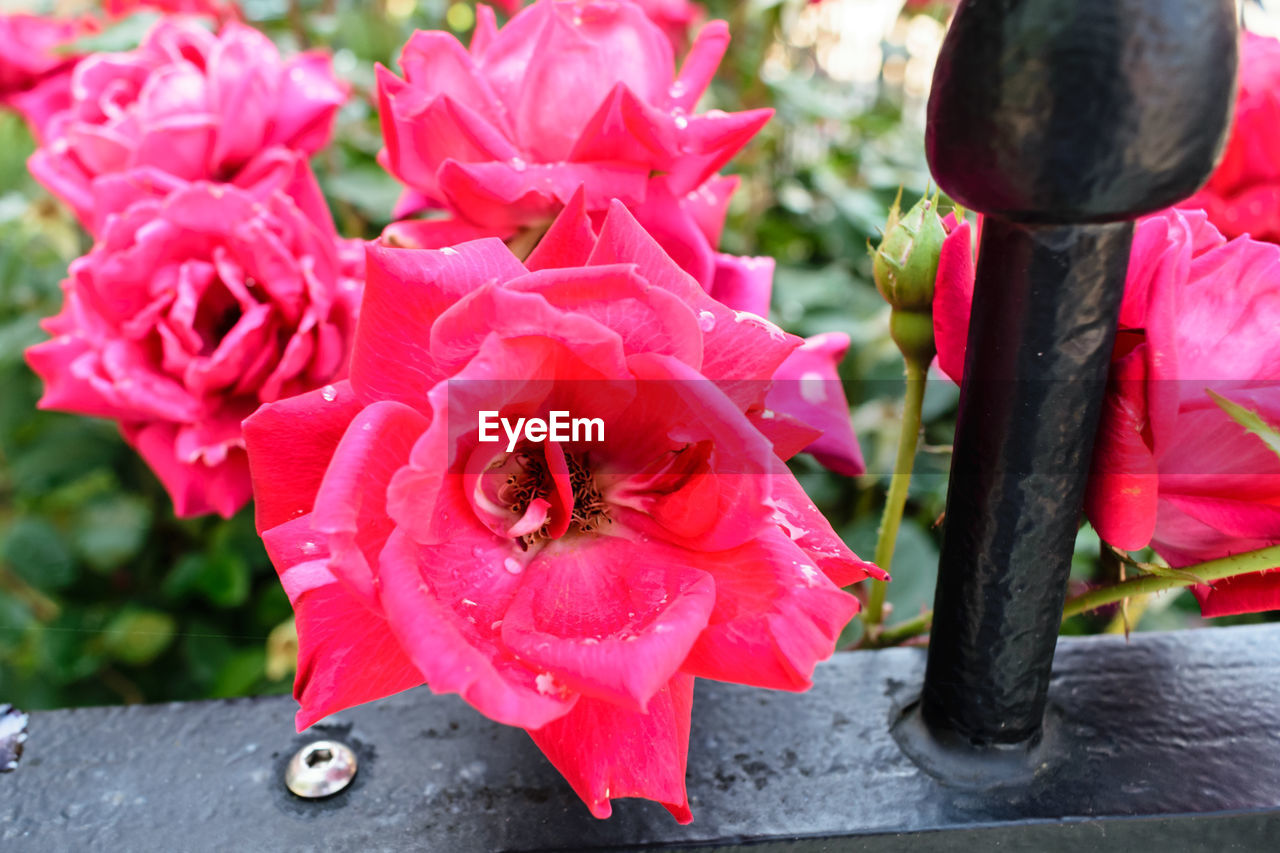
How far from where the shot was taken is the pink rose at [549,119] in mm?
395

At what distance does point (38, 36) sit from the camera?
812mm

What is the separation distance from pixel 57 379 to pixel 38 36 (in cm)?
43

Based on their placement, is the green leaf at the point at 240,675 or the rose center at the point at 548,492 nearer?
the rose center at the point at 548,492

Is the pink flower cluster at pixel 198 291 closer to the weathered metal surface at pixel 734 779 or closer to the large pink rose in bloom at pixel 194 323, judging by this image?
the large pink rose in bloom at pixel 194 323

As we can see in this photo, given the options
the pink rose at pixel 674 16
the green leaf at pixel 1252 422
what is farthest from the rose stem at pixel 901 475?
the pink rose at pixel 674 16

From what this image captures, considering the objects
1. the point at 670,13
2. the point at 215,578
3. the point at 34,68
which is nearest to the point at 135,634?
the point at 215,578

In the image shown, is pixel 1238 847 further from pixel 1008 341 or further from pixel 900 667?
pixel 1008 341

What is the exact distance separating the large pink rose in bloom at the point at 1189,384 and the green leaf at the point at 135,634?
0.74 meters

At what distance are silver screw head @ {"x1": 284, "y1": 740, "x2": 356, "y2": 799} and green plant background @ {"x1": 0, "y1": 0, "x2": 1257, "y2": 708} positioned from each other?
0.25 metres

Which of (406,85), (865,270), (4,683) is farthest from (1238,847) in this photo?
(4,683)

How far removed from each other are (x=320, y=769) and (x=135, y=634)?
459 millimetres

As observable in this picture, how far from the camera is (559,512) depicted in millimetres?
346

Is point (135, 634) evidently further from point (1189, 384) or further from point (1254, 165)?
point (1254, 165)

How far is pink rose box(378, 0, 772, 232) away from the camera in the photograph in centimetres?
39
